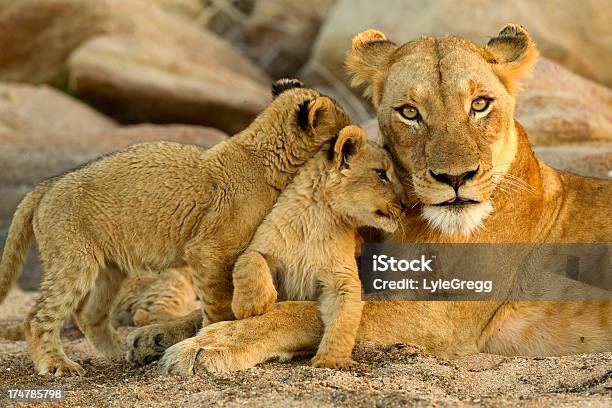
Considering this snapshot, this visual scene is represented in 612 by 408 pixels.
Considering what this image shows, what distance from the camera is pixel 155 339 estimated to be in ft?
21.1

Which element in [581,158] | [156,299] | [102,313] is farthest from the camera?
[581,158]

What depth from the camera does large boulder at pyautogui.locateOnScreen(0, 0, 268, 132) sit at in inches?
572

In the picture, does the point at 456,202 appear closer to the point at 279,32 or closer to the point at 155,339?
the point at 155,339

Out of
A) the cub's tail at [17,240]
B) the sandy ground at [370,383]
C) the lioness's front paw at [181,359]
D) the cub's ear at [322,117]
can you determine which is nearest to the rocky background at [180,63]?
the cub's tail at [17,240]

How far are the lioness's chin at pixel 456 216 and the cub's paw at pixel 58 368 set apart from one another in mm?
1922

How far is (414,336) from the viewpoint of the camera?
6141 millimetres

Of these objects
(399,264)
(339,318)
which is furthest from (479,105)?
(339,318)

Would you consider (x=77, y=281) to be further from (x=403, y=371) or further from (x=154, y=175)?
(x=403, y=371)

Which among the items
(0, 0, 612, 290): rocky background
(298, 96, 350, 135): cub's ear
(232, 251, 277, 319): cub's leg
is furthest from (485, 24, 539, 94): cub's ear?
(0, 0, 612, 290): rocky background

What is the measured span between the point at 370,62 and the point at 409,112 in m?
0.63

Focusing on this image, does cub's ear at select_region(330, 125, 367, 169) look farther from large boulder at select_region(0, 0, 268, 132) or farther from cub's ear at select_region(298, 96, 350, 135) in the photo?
large boulder at select_region(0, 0, 268, 132)

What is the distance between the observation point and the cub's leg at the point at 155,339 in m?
6.40

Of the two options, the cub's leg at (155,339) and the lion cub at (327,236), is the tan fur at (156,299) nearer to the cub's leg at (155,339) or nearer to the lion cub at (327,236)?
the cub's leg at (155,339)

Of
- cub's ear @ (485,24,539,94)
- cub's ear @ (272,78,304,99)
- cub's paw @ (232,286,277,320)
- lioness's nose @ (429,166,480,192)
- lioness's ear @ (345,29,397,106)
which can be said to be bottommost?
cub's paw @ (232,286,277,320)
